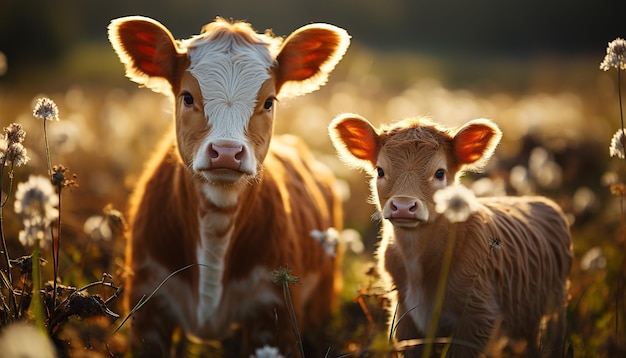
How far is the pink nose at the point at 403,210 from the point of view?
4.07 m

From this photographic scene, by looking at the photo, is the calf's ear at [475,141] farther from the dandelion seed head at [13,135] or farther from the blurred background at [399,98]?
the dandelion seed head at [13,135]

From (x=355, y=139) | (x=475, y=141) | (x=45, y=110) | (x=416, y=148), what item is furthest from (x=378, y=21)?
(x=45, y=110)

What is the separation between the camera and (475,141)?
4.80m

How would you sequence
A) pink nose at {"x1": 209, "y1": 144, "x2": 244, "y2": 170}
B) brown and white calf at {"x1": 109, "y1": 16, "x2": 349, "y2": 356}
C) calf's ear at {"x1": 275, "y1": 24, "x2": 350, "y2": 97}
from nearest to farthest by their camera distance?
pink nose at {"x1": 209, "y1": 144, "x2": 244, "y2": 170} → brown and white calf at {"x1": 109, "y1": 16, "x2": 349, "y2": 356} → calf's ear at {"x1": 275, "y1": 24, "x2": 350, "y2": 97}

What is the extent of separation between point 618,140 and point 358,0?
3135cm

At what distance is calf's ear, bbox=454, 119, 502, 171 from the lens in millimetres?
4707

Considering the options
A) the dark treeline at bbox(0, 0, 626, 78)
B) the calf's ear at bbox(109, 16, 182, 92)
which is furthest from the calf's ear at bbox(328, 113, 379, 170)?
the dark treeline at bbox(0, 0, 626, 78)

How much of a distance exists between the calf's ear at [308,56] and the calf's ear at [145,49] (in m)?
0.80

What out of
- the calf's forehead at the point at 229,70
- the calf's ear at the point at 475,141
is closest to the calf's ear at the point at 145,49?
the calf's forehead at the point at 229,70

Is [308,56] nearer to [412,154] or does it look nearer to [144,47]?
[144,47]

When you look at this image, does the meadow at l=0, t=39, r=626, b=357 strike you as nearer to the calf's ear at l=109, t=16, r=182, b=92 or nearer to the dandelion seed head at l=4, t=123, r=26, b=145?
the dandelion seed head at l=4, t=123, r=26, b=145

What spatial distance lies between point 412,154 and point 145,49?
2.15m

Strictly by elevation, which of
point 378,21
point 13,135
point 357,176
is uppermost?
point 378,21

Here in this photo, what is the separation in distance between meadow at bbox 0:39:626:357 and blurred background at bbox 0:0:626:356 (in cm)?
4
